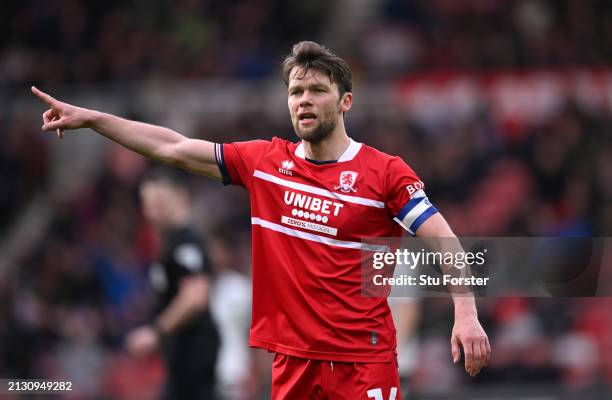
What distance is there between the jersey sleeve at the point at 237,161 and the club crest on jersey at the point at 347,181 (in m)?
0.45

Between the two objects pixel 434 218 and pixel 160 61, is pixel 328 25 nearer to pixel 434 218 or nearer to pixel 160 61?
pixel 160 61

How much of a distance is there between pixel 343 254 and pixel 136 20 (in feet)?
37.3

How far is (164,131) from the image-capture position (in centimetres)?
584

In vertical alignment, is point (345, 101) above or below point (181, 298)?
above

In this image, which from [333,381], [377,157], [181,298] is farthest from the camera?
Answer: [181,298]

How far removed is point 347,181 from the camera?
18.5ft

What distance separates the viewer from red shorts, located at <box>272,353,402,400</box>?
5504mm

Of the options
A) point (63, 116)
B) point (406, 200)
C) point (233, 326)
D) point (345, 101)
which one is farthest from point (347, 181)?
point (233, 326)

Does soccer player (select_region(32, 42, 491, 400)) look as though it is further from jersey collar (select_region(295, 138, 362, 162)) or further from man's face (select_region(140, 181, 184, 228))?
man's face (select_region(140, 181, 184, 228))

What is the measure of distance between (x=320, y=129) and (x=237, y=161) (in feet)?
1.50

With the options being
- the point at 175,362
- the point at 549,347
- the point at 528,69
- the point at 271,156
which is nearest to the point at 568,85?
the point at 528,69

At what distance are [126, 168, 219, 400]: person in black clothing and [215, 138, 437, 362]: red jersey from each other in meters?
2.61

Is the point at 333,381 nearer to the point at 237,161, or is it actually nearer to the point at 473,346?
the point at 473,346

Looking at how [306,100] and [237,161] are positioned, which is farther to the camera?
[237,161]
